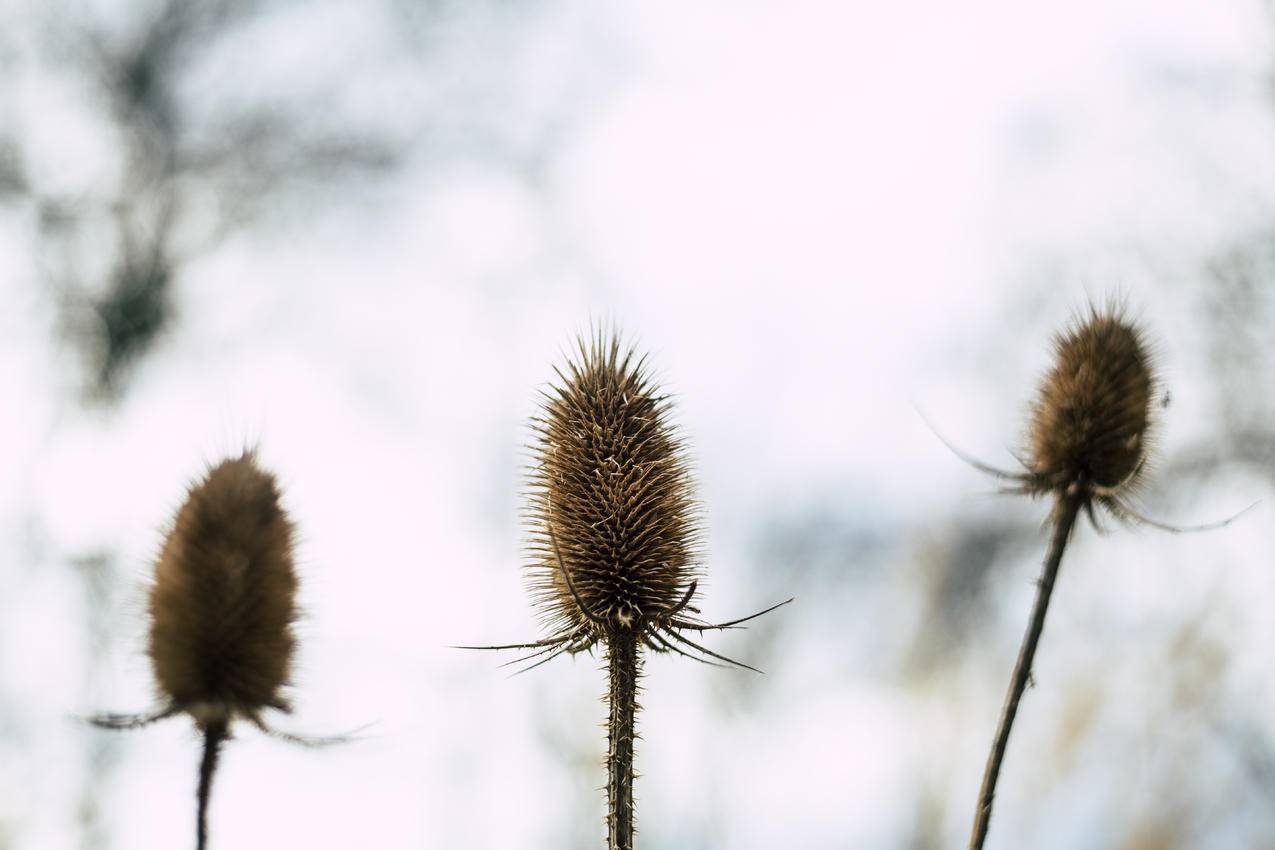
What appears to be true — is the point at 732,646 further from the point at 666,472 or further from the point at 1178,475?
the point at 666,472

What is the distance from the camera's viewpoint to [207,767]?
212 centimetres

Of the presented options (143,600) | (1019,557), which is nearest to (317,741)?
(143,600)

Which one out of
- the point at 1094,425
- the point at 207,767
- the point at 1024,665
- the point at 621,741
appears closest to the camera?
the point at 207,767

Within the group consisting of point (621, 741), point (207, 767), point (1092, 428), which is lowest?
point (207, 767)

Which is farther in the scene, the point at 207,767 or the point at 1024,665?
A: the point at 1024,665

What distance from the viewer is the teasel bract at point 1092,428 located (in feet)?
10.8

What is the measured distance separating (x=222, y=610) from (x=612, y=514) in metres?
0.98

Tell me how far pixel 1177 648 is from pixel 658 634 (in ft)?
31.3

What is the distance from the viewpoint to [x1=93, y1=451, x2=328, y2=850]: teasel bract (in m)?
2.17

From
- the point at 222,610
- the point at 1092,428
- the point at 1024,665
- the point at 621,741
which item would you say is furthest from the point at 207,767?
the point at 1092,428

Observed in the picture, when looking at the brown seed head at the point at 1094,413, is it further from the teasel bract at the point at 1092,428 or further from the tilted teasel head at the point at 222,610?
the tilted teasel head at the point at 222,610

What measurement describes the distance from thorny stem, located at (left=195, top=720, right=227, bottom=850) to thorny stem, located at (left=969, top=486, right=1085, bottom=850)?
1567 millimetres

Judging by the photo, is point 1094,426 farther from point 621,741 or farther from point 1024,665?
point 621,741

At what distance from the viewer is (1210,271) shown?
13320 millimetres
